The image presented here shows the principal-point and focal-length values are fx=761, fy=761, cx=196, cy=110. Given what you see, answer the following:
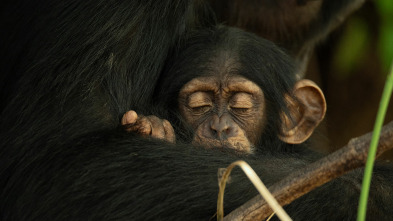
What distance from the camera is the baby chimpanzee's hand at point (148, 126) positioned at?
2893mm

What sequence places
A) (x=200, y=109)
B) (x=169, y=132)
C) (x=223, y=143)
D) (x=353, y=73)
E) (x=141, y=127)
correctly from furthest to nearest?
(x=353, y=73)
(x=200, y=109)
(x=223, y=143)
(x=169, y=132)
(x=141, y=127)

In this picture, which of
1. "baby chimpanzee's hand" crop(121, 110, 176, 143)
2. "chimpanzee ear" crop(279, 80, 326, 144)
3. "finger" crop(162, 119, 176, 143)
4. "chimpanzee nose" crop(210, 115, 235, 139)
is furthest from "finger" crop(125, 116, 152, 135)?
"chimpanzee ear" crop(279, 80, 326, 144)

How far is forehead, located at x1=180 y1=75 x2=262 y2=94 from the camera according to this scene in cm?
355

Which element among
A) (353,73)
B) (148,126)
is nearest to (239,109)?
(148,126)

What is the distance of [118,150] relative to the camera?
277 centimetres

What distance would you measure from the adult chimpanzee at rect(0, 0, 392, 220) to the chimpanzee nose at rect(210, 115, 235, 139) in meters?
0.42

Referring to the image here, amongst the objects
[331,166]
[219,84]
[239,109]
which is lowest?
[331,166]

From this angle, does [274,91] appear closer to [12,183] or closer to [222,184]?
[12,183]

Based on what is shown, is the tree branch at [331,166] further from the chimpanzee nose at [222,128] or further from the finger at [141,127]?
the chimpanzee nose at [222,128]

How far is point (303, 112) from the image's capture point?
3861mm

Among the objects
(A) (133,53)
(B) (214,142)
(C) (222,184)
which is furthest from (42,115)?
(C) (222,184)

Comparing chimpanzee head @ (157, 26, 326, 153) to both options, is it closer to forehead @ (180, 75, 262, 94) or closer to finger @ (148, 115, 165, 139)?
forehead @ (180, 75, 262, 94)

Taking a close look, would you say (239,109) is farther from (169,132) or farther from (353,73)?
(353,73)

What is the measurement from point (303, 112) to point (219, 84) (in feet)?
1.77
